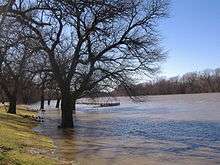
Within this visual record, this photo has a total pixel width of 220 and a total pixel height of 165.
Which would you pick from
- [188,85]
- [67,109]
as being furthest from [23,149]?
[188,85]

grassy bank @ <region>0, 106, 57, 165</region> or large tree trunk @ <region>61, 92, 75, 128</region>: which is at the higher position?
large tree trunk @ <region>61, 92, 75, 128</region>

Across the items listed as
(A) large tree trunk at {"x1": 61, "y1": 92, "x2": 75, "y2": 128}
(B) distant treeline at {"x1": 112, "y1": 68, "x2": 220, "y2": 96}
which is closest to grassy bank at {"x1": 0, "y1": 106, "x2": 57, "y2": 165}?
(A) large tree trunk at {"x1": 61, "y1": 92, "x2": 75, "y2": 128}

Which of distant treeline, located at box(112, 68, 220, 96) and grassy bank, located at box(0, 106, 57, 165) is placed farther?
distant treeline, located at box(112, 68, 220, 96)

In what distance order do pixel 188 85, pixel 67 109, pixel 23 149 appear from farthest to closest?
pixel 188 85 → pixel 67 109 → pixel 23 149

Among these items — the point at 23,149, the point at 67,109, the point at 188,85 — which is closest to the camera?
the point at 23,149

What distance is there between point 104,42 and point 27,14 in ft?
48.0

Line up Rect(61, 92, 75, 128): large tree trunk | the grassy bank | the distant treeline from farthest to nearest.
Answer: the distant treeline, Rect(61, 92, 75, 128): large tree trunk, the grassy bank

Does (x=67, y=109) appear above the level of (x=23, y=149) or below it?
above

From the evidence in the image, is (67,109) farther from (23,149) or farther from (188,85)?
(188,85)

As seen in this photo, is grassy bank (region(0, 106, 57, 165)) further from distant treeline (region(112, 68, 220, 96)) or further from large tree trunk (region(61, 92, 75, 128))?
distant treeline (region(112, 68, 220, 96))

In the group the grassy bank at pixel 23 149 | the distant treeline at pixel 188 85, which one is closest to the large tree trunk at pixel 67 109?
the grassy bank at pixel 23 149

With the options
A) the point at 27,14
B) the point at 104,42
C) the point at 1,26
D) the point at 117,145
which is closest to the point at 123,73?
the point at 104,42

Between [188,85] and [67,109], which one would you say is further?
[188,85]

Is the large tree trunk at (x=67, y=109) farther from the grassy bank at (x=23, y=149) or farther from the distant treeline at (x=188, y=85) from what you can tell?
the distant treeline at (x=188, y=85)
